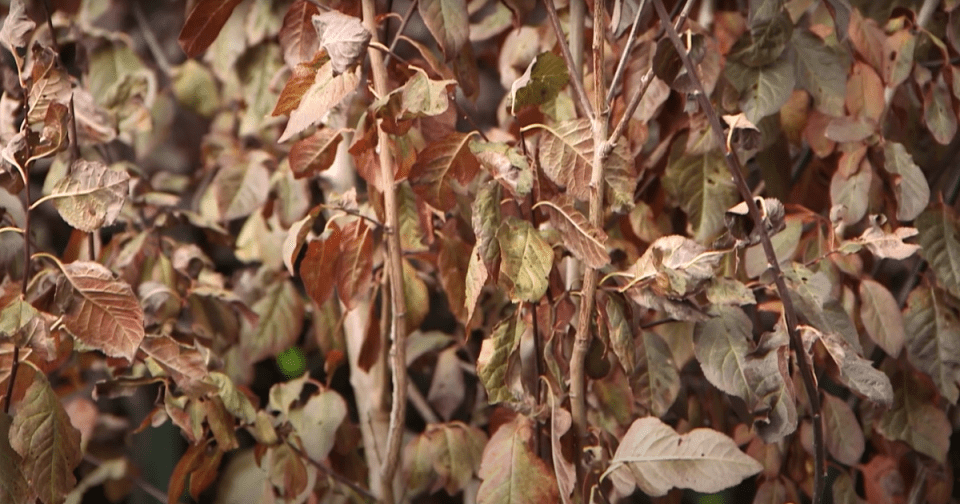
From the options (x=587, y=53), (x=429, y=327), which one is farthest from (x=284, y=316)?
(x=587, y=53)

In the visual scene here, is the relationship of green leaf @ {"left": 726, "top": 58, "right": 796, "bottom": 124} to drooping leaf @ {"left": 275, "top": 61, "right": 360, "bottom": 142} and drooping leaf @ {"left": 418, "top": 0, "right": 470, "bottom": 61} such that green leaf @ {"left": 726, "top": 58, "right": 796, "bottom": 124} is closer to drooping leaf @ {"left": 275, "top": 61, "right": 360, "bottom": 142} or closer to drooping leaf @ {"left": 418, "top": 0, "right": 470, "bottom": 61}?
drooping leaf @ {"left": 418, "top": 0, "right": 470, "bottom": 61}

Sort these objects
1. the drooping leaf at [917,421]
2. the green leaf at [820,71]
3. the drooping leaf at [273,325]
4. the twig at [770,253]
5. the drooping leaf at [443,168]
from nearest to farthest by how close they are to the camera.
A: the twig at [770,253]
the drooping leaf at [443,168]
the green leaf at [820,71]
the drooping leaf at [917,421]
the drooping leaf at [273,325]

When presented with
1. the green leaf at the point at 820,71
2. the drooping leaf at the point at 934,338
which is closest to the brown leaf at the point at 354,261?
the green leaf at the point at 820,71

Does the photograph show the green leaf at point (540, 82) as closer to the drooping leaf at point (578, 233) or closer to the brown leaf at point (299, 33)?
the drooping leaf at point (578, 233)

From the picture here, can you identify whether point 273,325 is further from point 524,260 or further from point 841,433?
point 841,433

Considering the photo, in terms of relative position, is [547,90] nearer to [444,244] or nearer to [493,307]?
[444,244]

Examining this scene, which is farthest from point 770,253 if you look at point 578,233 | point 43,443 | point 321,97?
point 43,443
